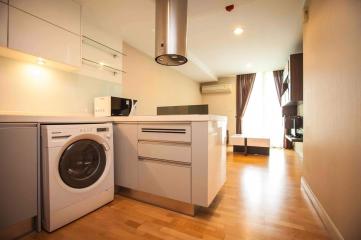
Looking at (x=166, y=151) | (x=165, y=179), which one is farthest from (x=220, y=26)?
(x=165, y=179)

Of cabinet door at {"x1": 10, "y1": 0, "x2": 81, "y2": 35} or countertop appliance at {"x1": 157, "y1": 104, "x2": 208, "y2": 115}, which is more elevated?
cabinet door at {"x1": 10, "y1": 0, "x2": 81, "y2": 35}

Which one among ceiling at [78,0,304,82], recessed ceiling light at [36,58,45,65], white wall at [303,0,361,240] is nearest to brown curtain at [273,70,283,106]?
ceiling at [78,0,304,82]

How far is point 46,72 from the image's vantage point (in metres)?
1.78

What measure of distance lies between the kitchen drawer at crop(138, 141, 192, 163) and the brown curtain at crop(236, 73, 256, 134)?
184 inches

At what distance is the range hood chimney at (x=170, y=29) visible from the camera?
1.65m

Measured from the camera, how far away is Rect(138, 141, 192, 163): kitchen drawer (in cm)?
142

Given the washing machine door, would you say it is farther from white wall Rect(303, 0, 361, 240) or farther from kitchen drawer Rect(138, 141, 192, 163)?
white wall Rect(303, 0, 361, 240)

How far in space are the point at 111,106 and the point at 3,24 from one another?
107 cm

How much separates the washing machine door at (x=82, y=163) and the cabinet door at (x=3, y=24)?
3.15 ft

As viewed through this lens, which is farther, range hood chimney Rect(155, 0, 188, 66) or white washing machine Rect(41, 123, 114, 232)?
range hood chimney Rect(155, 0, 188, 66)

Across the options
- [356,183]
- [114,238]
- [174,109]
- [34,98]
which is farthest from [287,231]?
[34,98]

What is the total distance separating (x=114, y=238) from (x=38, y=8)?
2056mm

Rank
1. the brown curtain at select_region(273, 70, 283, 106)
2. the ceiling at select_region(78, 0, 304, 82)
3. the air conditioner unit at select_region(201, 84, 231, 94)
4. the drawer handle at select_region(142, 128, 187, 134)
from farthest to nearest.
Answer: the air conditioner unit at select_region(201, 84, 231, 94), the brown curtain at select_region(273, 70, 283, 106), the ceiling at select_region(78, 0, 304, 82), the drawer handle at select_region(142, 128, 187, 134)

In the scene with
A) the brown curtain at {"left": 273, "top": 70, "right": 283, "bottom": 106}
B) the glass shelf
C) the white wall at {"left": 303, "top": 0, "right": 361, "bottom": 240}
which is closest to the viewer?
the white wall at {"left": 303, "top": 0, "right": 361, "bottom": 240}
